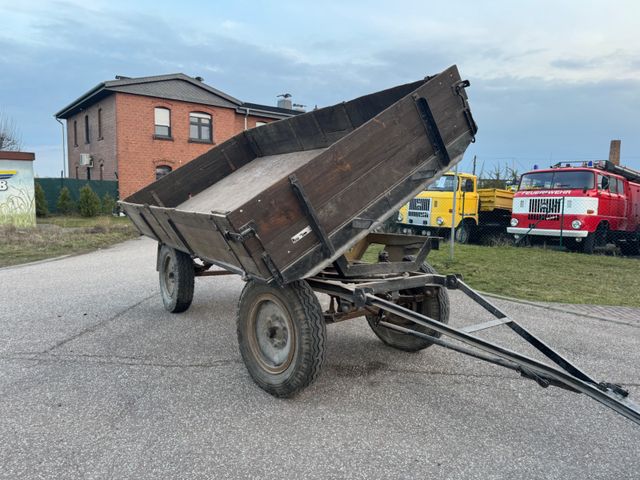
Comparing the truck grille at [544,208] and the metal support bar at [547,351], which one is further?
the truck grille at [544,208]

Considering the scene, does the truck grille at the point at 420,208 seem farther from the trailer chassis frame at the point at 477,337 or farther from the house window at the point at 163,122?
the house window at the point at 163,122

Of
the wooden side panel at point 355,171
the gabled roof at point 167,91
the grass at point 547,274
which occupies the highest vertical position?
the gabled roof at point 167,91

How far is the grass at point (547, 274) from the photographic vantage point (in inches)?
305

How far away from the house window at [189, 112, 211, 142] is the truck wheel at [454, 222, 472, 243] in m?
18.2

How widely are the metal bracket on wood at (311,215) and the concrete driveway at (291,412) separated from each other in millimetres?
1204

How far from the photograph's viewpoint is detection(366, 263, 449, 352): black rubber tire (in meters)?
4.39

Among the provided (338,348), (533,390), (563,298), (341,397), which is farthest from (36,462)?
(563,298)

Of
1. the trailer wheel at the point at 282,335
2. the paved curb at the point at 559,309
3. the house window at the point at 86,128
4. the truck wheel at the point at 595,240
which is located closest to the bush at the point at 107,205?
the house window at the point at 86,128

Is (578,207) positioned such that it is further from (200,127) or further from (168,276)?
(200,127)

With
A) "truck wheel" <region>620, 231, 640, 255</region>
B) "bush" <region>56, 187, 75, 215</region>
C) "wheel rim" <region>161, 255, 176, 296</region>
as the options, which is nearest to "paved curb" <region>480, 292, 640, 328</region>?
"wheel rim" <region>161, 255, 176, 296</region>

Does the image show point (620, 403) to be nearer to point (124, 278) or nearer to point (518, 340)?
point (518, 340)

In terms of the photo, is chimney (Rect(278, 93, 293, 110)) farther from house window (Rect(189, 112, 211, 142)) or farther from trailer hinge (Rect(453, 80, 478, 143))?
trailer hinge (Rect(453, 80, 478, 143))

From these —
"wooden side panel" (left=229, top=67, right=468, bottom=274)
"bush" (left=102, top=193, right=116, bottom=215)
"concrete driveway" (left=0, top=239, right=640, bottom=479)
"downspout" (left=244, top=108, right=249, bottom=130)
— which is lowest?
"concrete driveway" (left=0, top=239, right=640, bottom=479)

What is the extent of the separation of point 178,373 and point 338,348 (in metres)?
1.58
